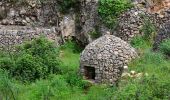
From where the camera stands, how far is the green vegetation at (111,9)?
1087 inches

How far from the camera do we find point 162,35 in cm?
2466

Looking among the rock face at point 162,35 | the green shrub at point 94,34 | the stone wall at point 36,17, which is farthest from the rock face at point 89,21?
the rock face at point 162,35

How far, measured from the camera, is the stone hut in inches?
873

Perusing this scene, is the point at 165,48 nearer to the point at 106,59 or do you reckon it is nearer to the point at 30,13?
the point at 106,59

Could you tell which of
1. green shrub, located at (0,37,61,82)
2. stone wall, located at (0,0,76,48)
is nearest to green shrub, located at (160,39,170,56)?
green shrub, located at (0,37,61,82)

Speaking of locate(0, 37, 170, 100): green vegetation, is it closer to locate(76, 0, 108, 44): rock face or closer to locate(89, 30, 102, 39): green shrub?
locate(89, 30, 102, 39): green shrub

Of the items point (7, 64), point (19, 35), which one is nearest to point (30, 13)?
point (19, 35)

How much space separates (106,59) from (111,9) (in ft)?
19.8

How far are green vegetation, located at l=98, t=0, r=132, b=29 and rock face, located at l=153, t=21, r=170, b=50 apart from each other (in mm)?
3079

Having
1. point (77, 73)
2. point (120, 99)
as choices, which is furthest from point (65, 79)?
point (120, 99)

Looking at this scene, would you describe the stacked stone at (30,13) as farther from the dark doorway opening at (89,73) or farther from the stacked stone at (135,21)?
the dark doorway opening at (89,73)

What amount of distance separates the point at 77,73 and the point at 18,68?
241cm

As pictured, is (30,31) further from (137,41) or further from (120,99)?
(120,99)

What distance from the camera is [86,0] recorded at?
2891cm
